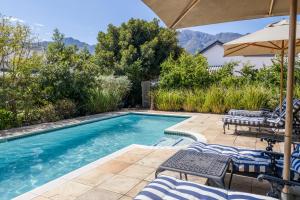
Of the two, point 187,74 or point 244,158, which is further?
point 187,74

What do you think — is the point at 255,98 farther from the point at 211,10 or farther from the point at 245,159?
the point at 211,10

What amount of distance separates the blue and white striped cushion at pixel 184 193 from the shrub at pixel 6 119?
8076 millimetres

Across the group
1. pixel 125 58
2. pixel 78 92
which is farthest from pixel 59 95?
pixel 125 58

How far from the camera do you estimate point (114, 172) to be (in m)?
4.35

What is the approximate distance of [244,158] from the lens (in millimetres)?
3607

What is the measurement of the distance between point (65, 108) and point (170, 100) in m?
5.15

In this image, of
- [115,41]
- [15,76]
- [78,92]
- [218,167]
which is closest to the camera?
[218,167]

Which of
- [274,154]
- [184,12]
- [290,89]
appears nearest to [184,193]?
[290,89]

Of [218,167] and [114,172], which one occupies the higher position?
[218,167]

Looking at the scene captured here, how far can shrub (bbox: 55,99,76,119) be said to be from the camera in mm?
10738

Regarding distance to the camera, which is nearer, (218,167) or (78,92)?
(218,167)

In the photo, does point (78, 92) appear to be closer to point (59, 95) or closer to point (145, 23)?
point (59, 95)

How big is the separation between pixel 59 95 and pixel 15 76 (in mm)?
1893

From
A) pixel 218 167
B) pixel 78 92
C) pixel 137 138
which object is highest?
pixel 78 92
